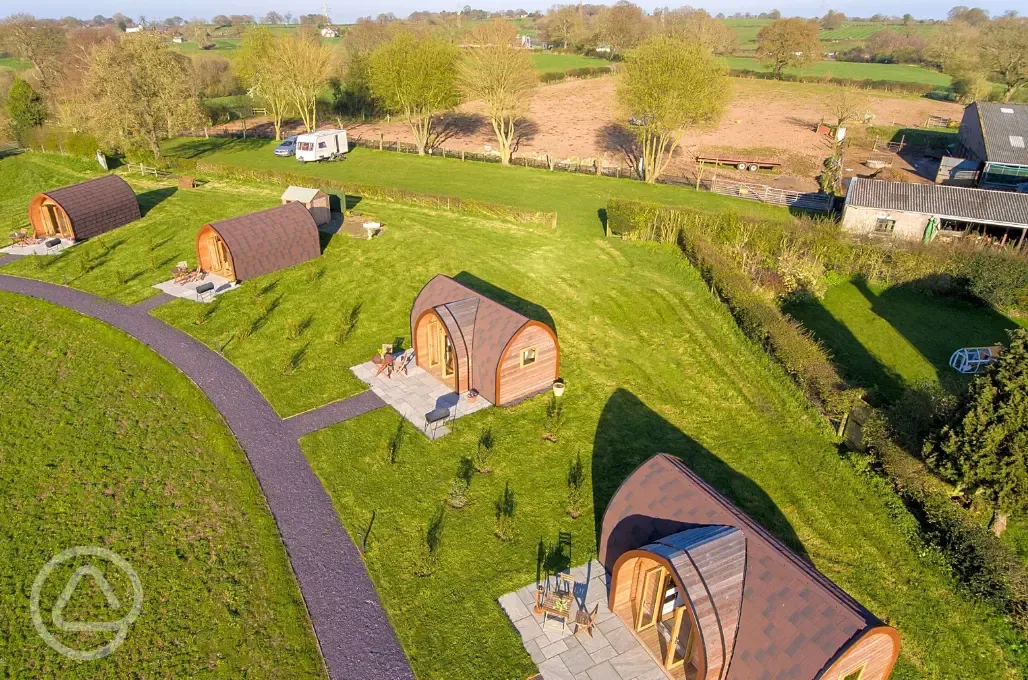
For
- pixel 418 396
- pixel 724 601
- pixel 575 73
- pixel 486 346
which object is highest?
pixel 575 73

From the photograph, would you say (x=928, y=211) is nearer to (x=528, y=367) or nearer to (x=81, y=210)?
(x=528, y=367)

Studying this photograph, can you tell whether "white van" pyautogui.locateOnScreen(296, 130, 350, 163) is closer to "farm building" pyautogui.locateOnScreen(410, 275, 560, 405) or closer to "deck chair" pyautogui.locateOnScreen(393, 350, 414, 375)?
"deck chair" pyautogui.locateOnScreen(393, 350, 414, 375)

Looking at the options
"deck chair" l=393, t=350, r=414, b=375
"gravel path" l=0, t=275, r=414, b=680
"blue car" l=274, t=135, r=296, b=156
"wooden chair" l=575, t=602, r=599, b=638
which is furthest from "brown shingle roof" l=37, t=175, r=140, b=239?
"wooden chair" l=575, t=602, r=599, b=638

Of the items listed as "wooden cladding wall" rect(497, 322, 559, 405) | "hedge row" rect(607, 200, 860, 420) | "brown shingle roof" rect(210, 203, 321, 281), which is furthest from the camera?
"brown shingle roof" rect(210, 203, 321, 281)

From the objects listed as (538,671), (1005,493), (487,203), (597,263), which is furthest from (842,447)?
(487,203)

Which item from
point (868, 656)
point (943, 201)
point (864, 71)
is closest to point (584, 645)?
point (868, 656)

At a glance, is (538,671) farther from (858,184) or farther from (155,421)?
(858,184)
